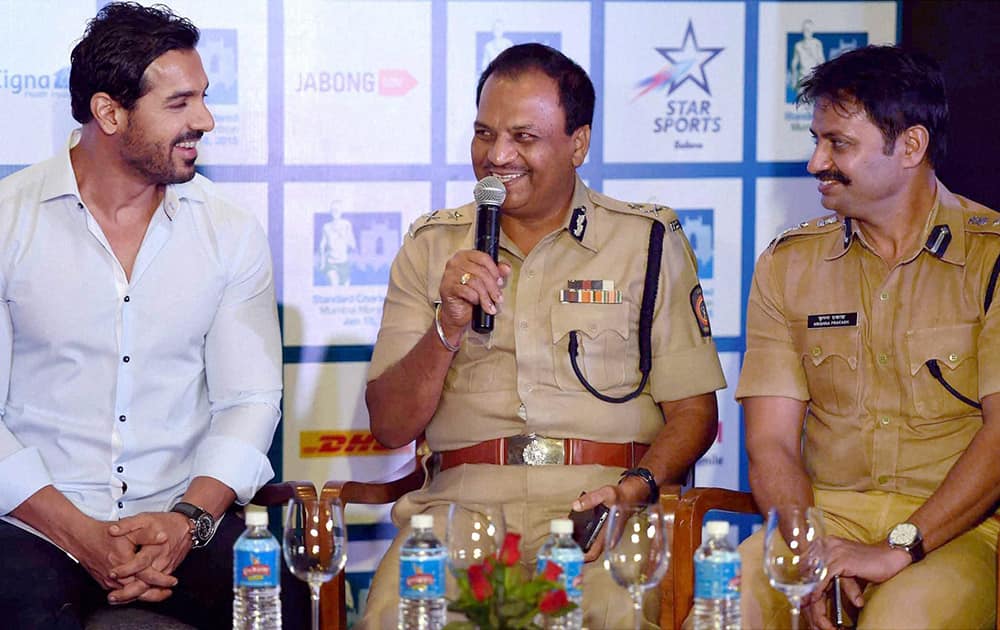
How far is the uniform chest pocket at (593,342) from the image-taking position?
3.37 meters

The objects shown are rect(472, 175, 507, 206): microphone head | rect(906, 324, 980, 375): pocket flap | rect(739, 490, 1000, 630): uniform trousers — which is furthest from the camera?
rect(906, 324, 980, 375): pocket flap

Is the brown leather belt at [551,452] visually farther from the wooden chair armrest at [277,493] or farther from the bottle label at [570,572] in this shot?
the bottle label at [570,572]

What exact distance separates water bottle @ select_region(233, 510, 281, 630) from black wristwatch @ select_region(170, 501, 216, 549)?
0.55m

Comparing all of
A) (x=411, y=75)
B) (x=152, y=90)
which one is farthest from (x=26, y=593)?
(x=411, y=75)

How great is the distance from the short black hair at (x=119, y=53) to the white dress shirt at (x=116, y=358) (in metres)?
Answer: 0.21

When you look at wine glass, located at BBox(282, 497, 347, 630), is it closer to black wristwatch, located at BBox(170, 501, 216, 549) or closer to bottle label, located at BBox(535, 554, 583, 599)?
bottle label, located at BBox(535, 554, 583, 599)

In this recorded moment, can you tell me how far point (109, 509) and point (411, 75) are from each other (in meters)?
1.53

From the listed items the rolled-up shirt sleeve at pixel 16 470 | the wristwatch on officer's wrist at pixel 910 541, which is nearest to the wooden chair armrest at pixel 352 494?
the rolled-up shirt sleeve at pixel 16 470

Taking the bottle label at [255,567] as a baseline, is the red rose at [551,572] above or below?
above

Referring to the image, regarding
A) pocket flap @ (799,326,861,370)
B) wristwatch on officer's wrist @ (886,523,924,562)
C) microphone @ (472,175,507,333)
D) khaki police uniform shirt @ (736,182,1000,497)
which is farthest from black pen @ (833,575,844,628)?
microphone @ (472,175,507,333)

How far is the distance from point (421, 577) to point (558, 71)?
1547mm

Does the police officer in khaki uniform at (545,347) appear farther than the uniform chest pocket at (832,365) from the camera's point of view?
Yes

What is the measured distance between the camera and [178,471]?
3.33 meters

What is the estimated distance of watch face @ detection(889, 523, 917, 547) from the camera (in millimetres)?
2920
